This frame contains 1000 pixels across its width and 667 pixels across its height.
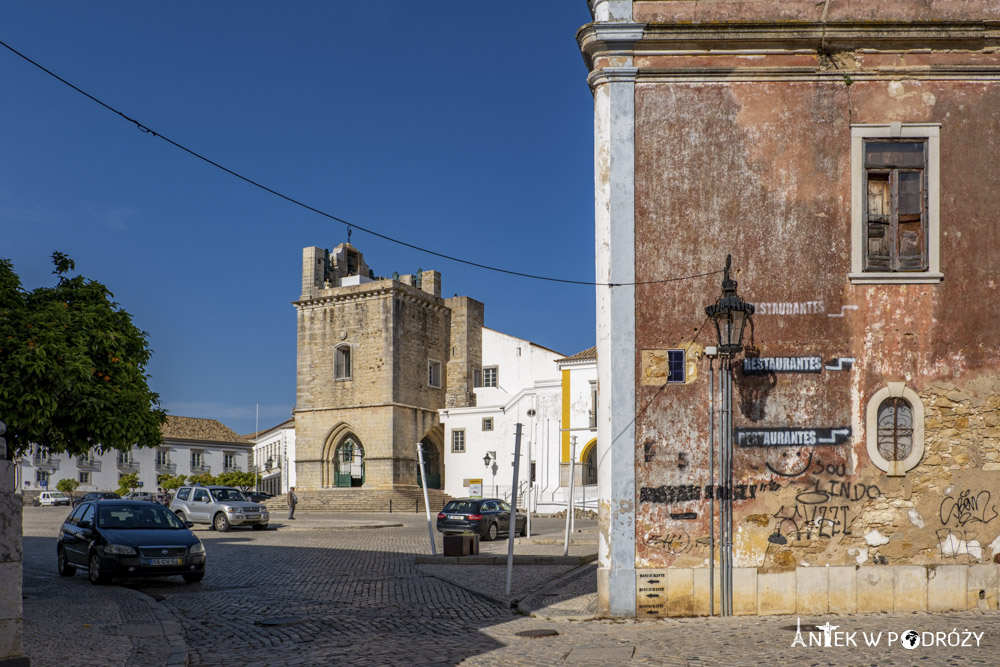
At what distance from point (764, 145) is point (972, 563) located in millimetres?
5542

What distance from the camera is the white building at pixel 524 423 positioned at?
45156 millimetres

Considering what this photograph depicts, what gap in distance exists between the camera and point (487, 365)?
Result: 2234 inches

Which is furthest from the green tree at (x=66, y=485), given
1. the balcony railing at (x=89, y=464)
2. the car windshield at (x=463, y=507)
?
the car windshield at (x=463, y=507)

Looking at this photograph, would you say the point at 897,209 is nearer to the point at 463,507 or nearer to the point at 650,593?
the point at 650,593

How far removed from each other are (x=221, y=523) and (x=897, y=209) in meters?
25.3

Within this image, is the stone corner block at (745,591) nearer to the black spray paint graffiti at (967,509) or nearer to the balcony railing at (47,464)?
the black spray paint graffiti at (967,509)

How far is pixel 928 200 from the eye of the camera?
11.2 m

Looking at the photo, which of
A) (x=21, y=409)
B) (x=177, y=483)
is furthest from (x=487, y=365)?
(x=21, y=409)

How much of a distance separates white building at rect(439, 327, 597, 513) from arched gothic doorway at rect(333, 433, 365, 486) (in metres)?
5.04

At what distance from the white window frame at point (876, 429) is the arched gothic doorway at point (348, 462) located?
144ft

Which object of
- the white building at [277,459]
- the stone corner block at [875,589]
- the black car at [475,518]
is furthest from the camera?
the white building at [277,459]

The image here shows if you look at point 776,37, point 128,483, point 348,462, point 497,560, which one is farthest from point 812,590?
point 128,483

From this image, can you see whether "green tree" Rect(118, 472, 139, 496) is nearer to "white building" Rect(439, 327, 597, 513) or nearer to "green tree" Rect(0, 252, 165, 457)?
"white building" Rect(439, 327, 597, 513)

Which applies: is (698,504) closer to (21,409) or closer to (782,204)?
(782,204)
